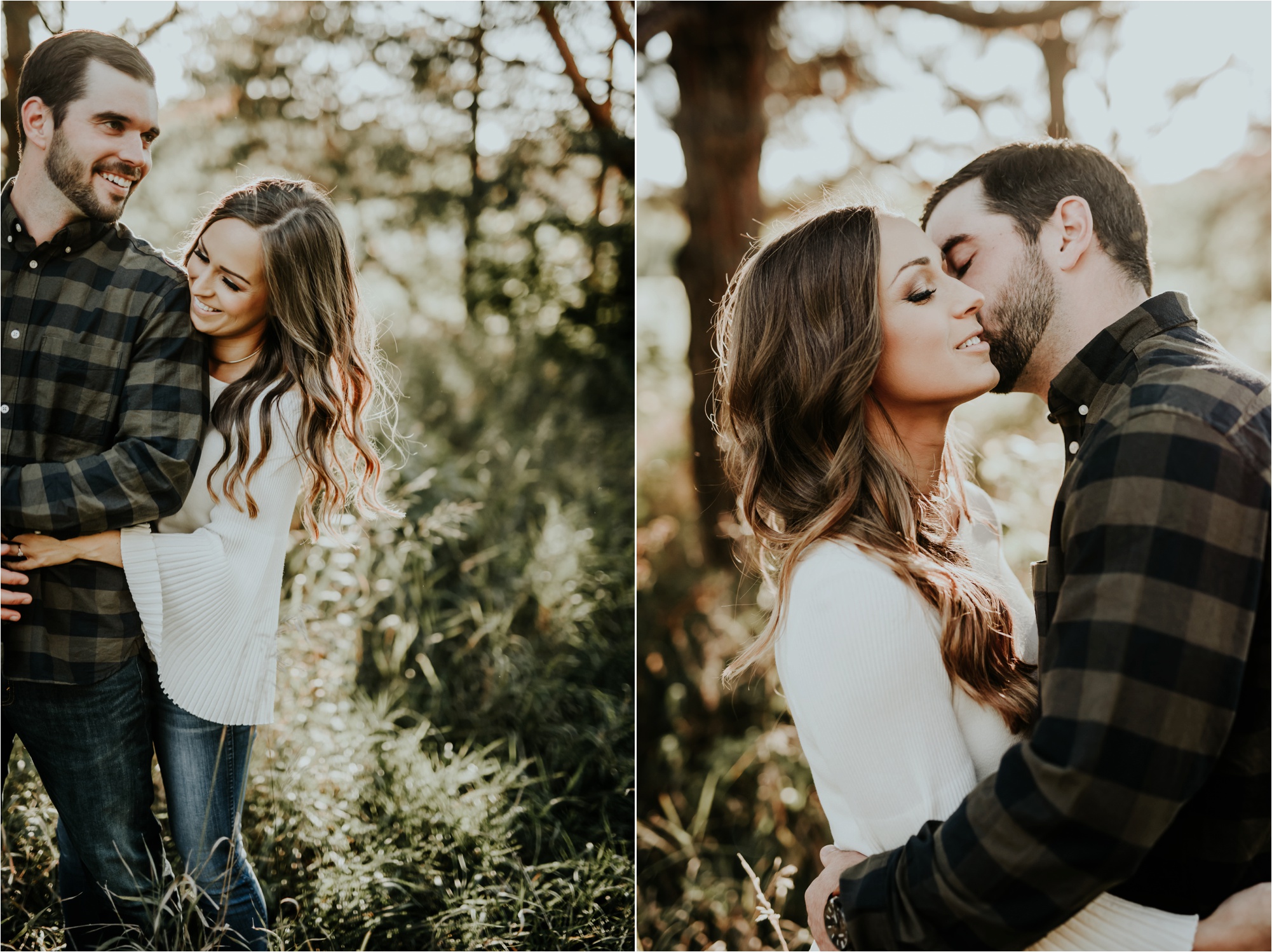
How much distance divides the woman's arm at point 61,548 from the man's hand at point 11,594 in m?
0.01

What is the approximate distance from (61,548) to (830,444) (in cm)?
148

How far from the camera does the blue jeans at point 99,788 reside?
1813mm

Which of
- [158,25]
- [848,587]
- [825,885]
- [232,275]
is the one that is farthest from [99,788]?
[158,25]

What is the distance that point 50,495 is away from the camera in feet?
5.61

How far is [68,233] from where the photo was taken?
70.6 inches

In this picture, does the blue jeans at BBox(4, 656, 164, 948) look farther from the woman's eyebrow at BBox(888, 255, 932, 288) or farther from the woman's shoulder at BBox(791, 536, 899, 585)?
the woman's eyebrow at BBox(888, 255, 932, 288)

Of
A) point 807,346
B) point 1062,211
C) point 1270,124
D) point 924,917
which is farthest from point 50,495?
point 1270,124

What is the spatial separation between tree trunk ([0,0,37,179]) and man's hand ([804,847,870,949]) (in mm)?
2051

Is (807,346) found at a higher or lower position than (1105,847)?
higher

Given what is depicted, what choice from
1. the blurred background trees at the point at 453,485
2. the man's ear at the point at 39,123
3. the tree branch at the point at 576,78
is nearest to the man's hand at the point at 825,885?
the blurred background trees at the point at 453,485

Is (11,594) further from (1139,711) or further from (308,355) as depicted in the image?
(1139,711)

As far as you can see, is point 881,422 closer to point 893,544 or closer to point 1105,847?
point 893,544

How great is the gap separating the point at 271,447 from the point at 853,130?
2348mm

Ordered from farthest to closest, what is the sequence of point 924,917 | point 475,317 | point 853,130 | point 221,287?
point 475,317 < point 853,130 < point 221,287 < point 924,917
